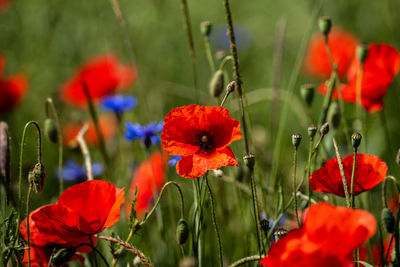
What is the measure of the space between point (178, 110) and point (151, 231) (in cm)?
79

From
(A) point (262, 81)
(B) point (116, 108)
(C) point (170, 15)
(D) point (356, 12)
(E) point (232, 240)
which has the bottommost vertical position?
(E) point (232, 240)

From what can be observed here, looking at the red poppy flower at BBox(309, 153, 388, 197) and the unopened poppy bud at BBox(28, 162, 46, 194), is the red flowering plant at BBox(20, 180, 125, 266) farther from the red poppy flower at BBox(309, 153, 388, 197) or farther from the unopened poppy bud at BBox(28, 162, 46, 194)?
the red poppy flower at BBox(309, 153, 388, 197)

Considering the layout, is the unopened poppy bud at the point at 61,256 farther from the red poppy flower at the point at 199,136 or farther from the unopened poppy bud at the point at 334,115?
the unopened poppy bud at the point at 334,115

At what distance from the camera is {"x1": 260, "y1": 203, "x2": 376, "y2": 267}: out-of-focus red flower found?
72 centimetres

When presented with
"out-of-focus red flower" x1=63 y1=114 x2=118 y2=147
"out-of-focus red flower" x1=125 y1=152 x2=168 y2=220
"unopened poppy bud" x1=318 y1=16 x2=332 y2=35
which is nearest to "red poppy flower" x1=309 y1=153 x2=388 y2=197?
"unopened poppy bud" x1=318 y1=16 x2=332 y2=35

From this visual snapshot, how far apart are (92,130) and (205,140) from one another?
4.91ft

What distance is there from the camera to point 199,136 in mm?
966

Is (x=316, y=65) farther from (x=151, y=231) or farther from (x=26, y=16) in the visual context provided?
(x=26, y=16)

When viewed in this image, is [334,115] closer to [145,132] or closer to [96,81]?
[145,132]

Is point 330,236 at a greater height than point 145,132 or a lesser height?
lesser

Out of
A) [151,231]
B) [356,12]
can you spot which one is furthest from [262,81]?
[151,231]

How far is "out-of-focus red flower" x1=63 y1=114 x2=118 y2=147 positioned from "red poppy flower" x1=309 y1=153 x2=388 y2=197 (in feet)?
4.35

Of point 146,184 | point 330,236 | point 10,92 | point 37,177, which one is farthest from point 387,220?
point 10,92

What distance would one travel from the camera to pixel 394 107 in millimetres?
2436
